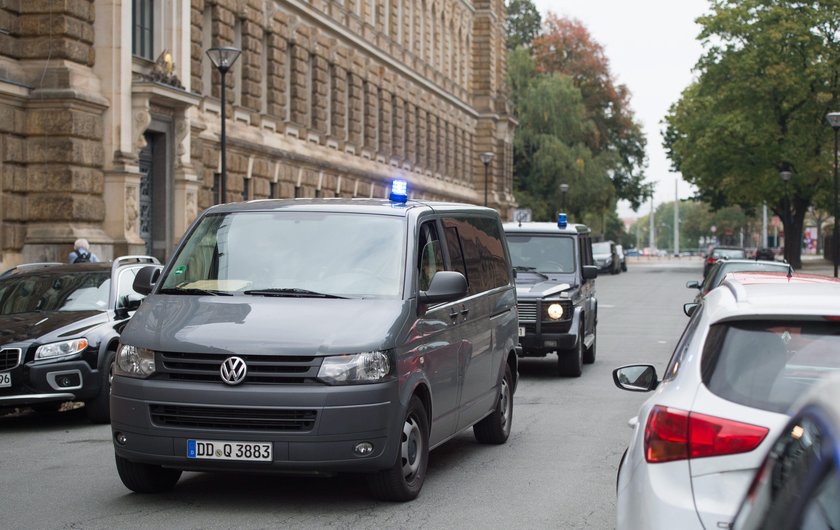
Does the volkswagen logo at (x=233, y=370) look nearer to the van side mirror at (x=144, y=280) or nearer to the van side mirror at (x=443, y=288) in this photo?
the van side mirror at (x=443, y=288)

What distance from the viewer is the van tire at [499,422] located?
1091 centimetres

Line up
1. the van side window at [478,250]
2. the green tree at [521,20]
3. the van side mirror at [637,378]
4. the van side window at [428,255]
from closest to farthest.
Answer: the van side mirror at [637,378] < the van side window at [428,255] < the van side window at [478,250] < the green tree at [521,20]

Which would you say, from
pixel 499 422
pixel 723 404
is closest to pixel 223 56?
pixel 499 422

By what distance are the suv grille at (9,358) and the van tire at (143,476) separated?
386 centimetres

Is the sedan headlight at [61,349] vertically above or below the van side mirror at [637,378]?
below

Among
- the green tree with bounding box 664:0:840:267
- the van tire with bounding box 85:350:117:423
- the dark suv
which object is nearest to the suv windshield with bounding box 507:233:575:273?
the dark suv

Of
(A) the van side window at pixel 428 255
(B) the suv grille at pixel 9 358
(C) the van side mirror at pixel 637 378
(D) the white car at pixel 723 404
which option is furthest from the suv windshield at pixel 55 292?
(D) the white car at pixel 723 404

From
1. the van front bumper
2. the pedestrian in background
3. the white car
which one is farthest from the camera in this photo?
the pedestrian in background

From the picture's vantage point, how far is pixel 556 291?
17078 mm

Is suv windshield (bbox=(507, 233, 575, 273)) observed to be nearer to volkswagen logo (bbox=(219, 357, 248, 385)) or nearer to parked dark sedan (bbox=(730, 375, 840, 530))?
volkswagen logo (bbox=(219, 357, 248, 385))

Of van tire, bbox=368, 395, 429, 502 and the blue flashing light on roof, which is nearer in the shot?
van tire, bbox=368, 395, 429, 502

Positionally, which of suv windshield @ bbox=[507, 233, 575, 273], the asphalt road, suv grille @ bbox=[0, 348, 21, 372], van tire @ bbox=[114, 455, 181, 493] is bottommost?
the asphalt road

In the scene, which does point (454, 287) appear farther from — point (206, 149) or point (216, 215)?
point (206, 149)

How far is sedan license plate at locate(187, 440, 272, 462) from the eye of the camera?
25.5 ft
